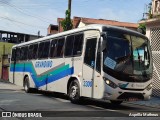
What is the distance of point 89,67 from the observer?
14547 millimetres

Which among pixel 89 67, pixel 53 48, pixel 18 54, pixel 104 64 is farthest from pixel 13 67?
pixel 104 64

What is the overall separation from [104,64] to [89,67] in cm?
109

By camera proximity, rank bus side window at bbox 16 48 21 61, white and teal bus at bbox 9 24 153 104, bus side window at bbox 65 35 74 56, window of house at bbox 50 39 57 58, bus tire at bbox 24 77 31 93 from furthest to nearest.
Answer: bus side window at bbox 16 48 21 61 → bus tire at bbox 24 77 31 93 → window of house at bbox 50 39 57 58 → bus side window at bbox 65 35 74 56 → white and teal bus at bbox 9 24 153 104

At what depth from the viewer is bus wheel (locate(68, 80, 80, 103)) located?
15.2m

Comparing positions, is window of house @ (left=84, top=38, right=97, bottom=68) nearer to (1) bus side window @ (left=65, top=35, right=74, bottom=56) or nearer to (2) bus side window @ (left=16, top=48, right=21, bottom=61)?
(1) bus side window @ (left=65, top=35, right=74, bottom=56)

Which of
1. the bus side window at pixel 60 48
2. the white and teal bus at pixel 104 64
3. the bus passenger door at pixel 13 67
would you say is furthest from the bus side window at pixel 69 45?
the bus passenger door at pixel 13 67

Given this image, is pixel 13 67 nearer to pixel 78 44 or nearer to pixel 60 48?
pixel 60 48

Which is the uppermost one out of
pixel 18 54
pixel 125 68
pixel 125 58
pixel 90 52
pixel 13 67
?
pixel 18 54

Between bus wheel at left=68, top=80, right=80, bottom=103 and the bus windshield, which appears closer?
the bus windshield

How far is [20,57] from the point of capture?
2433 cm

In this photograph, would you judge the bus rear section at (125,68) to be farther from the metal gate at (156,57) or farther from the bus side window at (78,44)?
the metal gate at (156,57)

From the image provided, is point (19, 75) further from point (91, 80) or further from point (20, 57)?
point (91, 80)

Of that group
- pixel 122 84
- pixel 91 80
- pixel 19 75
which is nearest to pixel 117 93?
pixel 122 84

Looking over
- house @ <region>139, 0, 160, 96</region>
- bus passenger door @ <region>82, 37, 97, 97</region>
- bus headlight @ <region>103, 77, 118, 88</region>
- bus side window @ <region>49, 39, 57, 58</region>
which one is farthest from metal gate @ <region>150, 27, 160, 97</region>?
bus headlight @ <region>103, 77, 118, 88</region>
